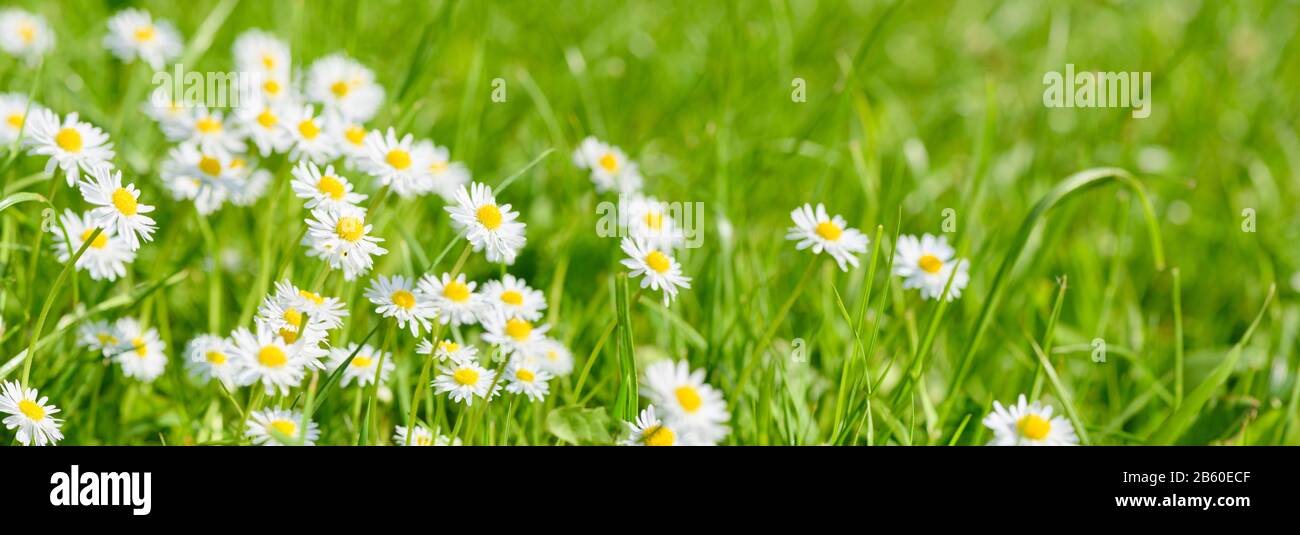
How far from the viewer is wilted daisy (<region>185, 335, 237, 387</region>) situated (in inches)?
51.9

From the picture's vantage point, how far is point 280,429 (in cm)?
123

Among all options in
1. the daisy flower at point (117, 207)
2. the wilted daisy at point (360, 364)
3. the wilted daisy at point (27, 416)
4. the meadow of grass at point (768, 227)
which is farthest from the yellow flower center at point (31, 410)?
the wilted daisy at point (360, 364)

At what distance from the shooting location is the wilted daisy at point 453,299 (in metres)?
1.27

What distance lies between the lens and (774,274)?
1.83 meters

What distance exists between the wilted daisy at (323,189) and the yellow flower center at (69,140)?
335 millimetres

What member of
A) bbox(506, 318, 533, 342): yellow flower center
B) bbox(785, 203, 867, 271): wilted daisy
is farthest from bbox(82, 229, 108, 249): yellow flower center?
bbox(785, 203, 867, 271): wilted daisy

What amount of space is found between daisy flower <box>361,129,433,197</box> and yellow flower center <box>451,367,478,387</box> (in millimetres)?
271

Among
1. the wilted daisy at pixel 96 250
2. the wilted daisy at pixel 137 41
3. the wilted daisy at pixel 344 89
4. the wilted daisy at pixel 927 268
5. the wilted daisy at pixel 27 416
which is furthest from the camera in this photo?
the wilted daisy at pixel 137 41

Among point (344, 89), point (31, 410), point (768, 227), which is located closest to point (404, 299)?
point (31, 410)

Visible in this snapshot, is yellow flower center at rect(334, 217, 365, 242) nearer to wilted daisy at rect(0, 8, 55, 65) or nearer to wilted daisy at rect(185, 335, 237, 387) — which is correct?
wilted daisy at rect(185, 335, 237, 387)

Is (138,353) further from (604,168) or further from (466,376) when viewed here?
(604,168)

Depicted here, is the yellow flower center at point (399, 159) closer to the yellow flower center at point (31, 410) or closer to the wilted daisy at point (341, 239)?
the wilted daisy at point (341, 239)

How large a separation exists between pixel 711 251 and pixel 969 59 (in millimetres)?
1718
